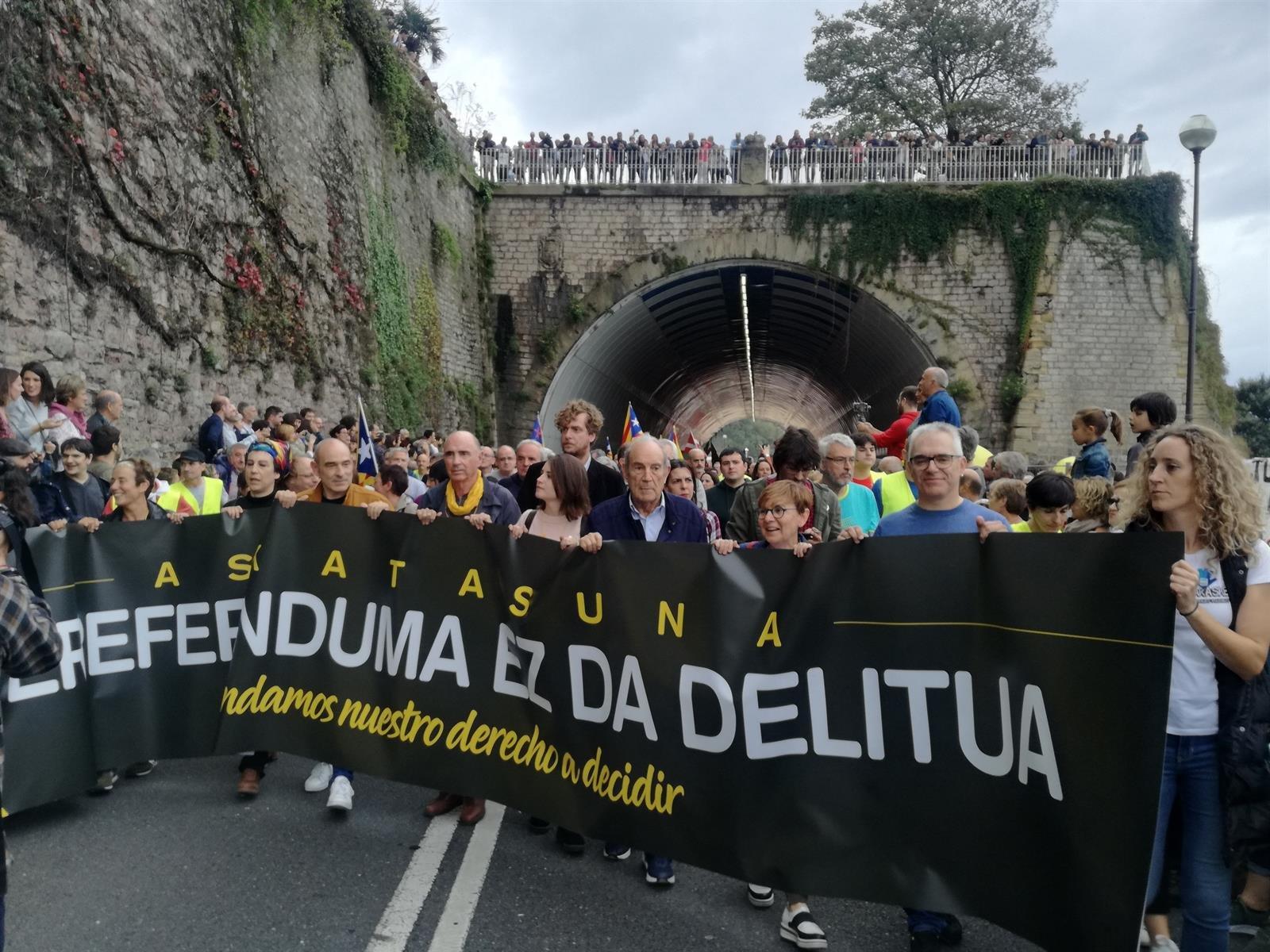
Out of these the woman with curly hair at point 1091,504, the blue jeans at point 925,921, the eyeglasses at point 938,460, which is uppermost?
the eyeglasses at point 938,460

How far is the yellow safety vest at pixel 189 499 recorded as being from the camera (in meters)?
7.47

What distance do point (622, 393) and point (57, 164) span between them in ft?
76.2

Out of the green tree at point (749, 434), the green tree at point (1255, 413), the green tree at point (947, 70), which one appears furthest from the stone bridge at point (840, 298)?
the green tree at point (749, 434)

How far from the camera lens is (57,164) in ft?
32.7

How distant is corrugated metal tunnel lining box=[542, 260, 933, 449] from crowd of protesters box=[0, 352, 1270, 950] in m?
15.6

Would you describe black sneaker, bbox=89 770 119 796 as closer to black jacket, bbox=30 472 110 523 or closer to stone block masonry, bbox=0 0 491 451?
black jacket, bbox=30 472 110 523

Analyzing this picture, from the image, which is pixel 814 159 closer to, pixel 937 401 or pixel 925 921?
pixel 937 401

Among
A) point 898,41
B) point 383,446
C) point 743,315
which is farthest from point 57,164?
point 898,41

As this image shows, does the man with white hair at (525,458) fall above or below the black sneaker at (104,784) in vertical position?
above

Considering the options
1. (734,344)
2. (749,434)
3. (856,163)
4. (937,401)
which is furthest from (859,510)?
(749,434)

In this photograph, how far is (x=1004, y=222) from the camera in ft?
77.7

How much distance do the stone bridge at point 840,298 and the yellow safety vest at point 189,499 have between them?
57.0ft

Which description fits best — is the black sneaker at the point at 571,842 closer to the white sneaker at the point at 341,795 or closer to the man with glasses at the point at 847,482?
the white sneaker at the point at 341,795

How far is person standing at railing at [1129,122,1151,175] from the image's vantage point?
929 inches
